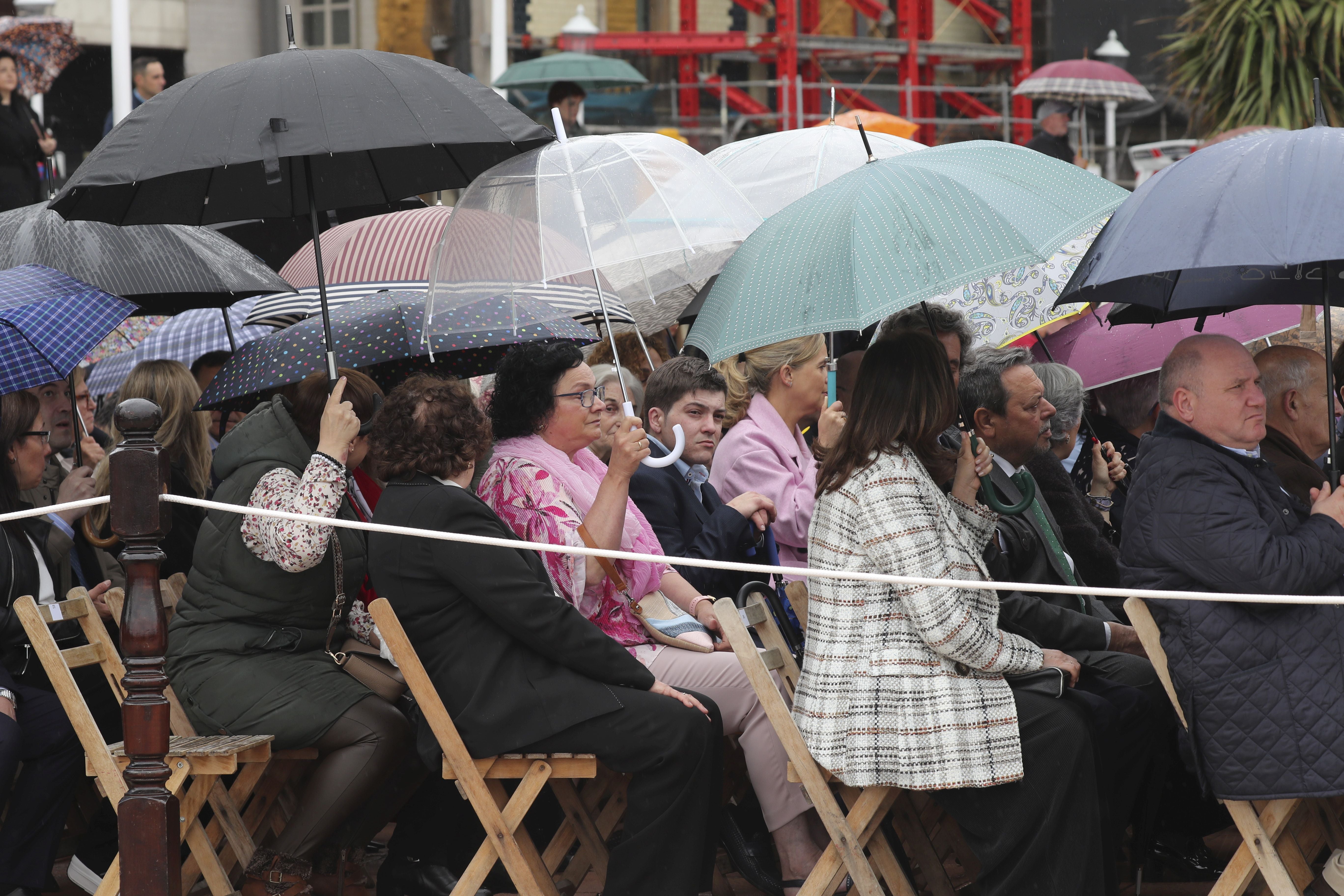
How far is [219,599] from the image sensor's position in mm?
4430

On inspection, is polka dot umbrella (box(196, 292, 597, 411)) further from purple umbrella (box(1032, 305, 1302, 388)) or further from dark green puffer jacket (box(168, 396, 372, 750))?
purple umbrella (box(1032, 305, 1302, 388))

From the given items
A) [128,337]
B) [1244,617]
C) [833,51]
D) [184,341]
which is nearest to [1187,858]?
[1244,617]

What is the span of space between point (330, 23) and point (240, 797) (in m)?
19.7

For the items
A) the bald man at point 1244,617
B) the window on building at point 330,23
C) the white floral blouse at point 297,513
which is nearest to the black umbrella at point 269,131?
the white floral blouse at point 297,513

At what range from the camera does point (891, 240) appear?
13.0ft

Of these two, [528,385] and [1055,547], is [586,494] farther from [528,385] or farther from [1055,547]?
[1055,547]

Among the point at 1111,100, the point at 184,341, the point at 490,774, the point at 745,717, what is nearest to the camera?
the point at 490,774

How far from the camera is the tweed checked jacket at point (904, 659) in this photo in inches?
149

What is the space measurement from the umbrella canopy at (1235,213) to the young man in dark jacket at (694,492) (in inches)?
50.4

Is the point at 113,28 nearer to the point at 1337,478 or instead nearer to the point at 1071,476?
the point at 1071,476

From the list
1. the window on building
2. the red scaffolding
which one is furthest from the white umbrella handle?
the window on building

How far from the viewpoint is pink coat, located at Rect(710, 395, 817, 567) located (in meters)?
5.17

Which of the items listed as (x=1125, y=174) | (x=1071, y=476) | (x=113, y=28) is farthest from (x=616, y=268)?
(x=1125, y=174)

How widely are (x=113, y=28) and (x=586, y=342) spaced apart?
26.3 ft
